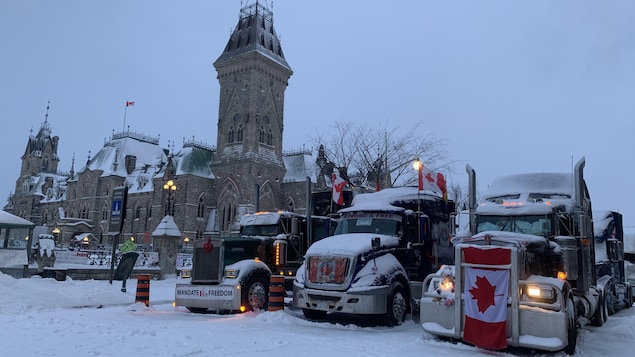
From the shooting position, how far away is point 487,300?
838cm

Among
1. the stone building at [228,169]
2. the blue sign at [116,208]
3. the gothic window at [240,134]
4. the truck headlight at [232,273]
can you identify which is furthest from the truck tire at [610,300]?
the gothic window at [240,134]

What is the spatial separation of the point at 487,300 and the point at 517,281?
580mm

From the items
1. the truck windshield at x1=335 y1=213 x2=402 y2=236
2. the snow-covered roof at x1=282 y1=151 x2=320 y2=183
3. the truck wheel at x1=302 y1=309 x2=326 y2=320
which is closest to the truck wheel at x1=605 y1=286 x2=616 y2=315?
the truck windshield at x1=335 y1=213 x2=402 y2=236

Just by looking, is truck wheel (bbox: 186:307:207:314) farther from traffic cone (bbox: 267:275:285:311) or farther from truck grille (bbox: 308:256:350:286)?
truck grille (bbox: 308:256:350:286)

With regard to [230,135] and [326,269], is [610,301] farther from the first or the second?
[230,135]

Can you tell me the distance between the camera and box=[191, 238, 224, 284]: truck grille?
44.3 ft

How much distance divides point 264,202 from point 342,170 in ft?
91.6

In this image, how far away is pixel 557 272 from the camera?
10.1 metres

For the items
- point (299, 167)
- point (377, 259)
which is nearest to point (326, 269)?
point (377, 259)

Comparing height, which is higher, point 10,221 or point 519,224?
point 10,221

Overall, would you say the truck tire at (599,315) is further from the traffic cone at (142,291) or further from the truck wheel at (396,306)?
the traffic cone at (142,291)

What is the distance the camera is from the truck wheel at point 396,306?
11.2 metres

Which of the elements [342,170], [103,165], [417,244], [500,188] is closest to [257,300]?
[417,244]

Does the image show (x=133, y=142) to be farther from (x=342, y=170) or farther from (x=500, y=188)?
(x=500, y=188)
